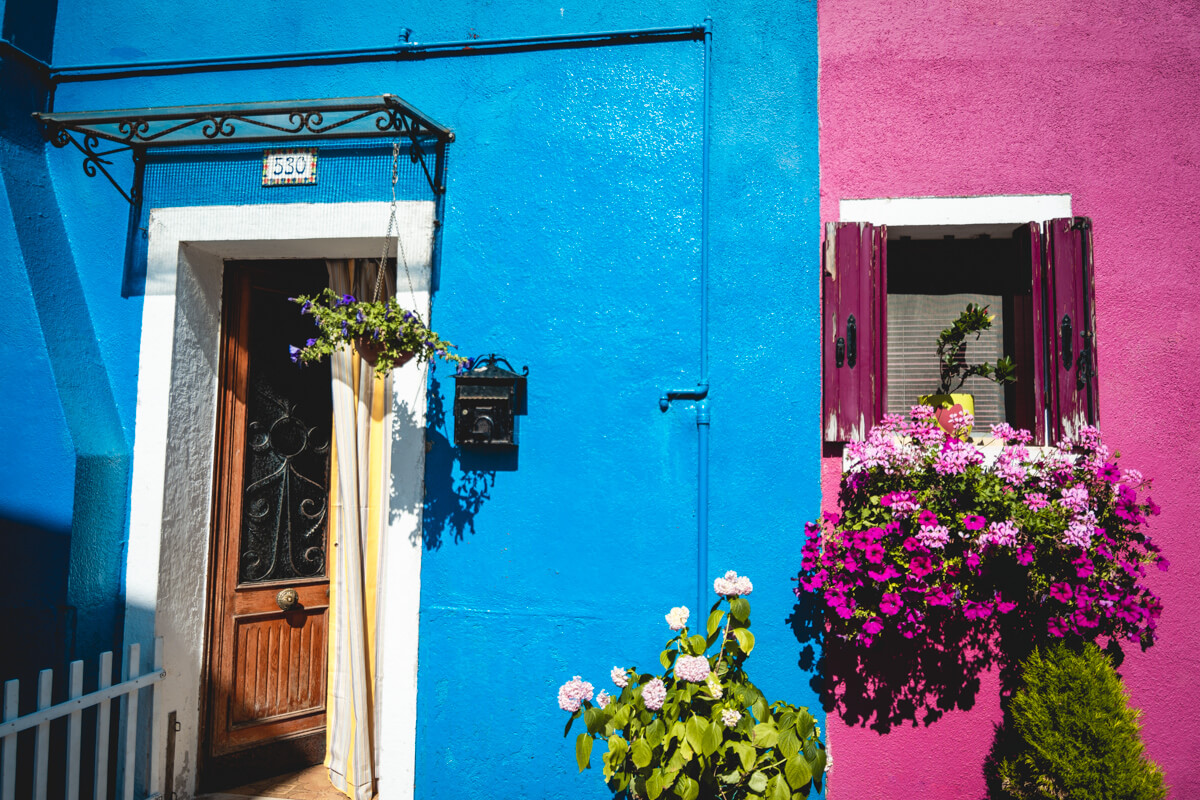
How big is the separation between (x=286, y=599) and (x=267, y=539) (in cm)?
35

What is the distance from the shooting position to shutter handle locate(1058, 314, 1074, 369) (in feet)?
10.5

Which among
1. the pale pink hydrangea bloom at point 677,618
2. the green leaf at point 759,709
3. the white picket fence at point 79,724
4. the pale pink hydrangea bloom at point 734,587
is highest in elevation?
the pale pink hydrangea bloom at point 734,587

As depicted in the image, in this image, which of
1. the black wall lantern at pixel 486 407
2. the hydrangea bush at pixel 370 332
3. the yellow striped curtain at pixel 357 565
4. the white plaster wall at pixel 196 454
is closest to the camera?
the hydrangea bush at pixel 370 332

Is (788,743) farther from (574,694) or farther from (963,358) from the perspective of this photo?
(963,358)

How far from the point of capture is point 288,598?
158 inches

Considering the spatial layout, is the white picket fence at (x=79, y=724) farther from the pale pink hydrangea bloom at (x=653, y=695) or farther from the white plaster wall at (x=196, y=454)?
the pale pink hydrangea bloom at (x=653, y=695)

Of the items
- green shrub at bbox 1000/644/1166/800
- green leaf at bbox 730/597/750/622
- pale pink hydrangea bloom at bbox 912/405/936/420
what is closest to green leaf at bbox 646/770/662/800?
green leaf at bbox 730/597/750/622

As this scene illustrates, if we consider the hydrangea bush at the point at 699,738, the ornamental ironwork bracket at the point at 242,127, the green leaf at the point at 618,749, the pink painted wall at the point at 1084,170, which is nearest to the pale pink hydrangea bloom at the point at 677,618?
the hydrangea bush at the point at 699,738

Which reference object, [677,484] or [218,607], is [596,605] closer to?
[677,484]

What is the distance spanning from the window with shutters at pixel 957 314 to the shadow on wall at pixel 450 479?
1.59m

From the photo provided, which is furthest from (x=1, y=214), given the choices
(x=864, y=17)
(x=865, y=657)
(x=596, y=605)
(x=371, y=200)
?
(x=865, y=657)

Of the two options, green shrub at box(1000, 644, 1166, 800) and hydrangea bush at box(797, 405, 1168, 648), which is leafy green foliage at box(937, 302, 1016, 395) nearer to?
hydrangea bush at box(797, 405, 1168, 648)

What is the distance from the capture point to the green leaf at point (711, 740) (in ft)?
8.15

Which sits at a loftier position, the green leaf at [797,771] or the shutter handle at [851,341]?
the shutter handle at [851,341]
